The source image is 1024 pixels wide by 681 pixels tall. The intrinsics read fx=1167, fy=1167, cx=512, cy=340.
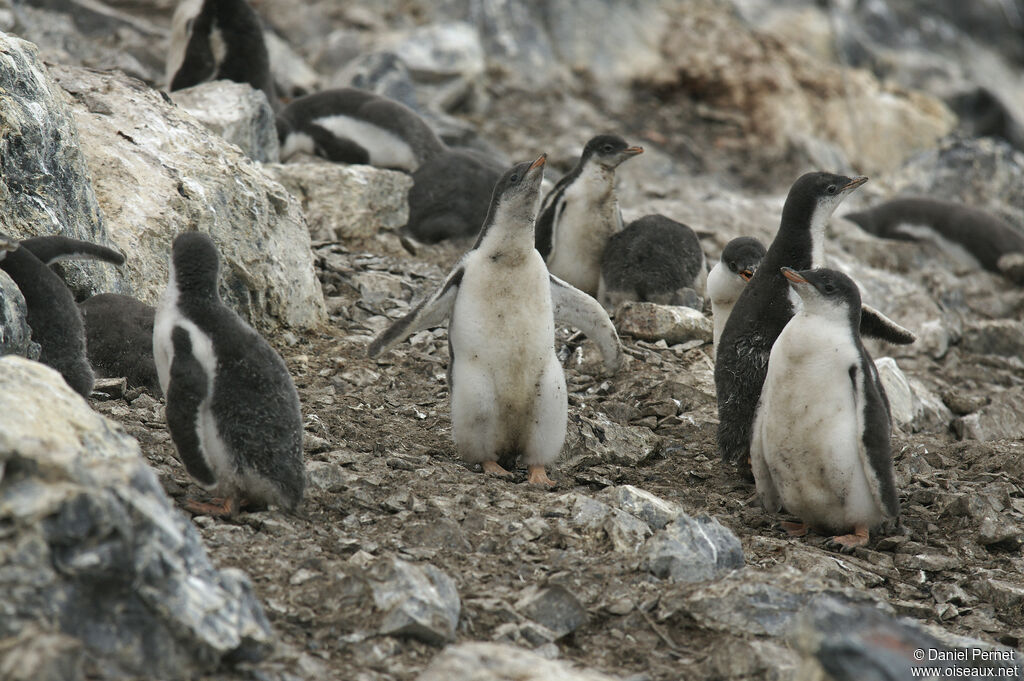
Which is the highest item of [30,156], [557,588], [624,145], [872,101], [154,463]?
[872,101]

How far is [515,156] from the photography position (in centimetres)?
1323

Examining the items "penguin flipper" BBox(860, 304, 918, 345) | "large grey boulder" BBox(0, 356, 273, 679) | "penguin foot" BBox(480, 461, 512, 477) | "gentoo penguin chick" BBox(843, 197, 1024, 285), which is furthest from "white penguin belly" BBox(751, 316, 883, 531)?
"gentoo penguin chick" BBox(843, 197, 1024, 285)

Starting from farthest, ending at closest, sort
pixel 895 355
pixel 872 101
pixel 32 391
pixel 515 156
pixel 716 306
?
pixel 872 101 < pixel 515 156 < pixel 895 355 < pixel 716 306 < pixel 32 391

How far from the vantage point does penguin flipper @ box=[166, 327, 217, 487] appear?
14.4 ft

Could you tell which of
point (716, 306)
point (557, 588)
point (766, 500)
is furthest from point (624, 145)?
point (557, 588)

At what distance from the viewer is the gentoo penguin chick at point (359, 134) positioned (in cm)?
1034

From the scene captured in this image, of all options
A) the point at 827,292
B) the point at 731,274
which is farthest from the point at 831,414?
the point at 731,274

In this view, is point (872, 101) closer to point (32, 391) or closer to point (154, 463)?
point (154, 463)

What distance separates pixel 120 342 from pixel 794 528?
3421mm

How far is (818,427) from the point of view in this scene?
17.3 feet

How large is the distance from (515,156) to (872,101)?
19.8 ft

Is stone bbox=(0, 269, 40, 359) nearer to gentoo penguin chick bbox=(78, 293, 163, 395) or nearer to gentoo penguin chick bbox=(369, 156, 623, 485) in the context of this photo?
gentoo penguin chick bbox=(78, 293, 163, 395)

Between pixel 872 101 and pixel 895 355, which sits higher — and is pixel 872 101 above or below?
above

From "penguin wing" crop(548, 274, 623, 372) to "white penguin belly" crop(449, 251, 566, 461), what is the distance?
0.47 meters
